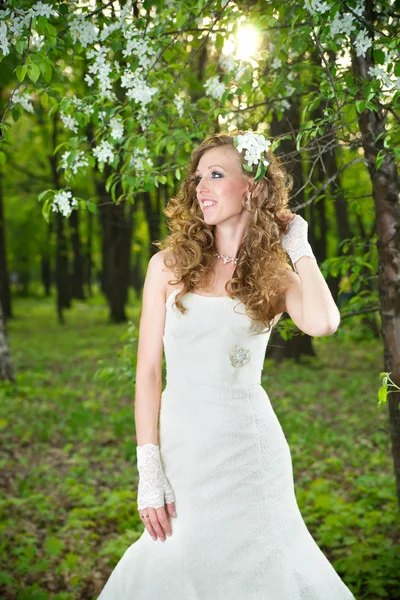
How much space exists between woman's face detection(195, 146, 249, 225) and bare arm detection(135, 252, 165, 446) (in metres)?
0.37

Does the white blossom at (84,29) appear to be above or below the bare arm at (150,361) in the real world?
above

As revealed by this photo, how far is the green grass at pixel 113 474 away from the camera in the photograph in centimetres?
454

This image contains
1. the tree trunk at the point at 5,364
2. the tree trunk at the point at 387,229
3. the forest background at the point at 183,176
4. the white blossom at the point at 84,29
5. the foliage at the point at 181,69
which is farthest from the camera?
the tree trunk at the point at 5,364

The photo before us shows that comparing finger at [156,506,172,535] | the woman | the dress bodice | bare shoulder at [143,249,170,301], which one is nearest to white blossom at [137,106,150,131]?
the woman

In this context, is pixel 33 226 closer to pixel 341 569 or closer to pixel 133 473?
pixel 133 473

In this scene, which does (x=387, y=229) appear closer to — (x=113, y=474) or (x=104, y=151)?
(x=104, y=151)

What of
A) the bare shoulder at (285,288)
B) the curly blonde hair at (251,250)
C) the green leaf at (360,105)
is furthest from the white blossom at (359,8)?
the bare shoulder at (285,288)

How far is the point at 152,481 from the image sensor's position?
9.11ft

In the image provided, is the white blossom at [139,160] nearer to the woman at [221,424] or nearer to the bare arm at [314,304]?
the woman at [221,424]

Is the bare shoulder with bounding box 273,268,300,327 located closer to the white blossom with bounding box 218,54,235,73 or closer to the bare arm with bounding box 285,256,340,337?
the bare arm with bounding box 285,256,340,337

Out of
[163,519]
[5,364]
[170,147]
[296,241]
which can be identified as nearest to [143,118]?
[170,147]

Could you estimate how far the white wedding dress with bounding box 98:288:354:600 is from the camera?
9.05 ft

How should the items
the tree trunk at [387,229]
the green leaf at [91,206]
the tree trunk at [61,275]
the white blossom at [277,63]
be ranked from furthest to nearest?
the tree trunk at [61,275], the white blossom at [277,63], the green leaf at [91,206], the tree trunk at [387,229]

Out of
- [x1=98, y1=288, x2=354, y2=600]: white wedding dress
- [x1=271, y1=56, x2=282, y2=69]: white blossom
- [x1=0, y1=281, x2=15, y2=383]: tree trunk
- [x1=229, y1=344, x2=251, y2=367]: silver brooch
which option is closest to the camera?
[x1=98, y1=288, x2=354, y2=600]: white wedding dress
